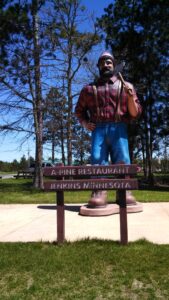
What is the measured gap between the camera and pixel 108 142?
7.71 m

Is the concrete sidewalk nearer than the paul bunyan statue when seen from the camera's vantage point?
Yes

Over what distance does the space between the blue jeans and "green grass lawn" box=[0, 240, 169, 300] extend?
2.88 metres

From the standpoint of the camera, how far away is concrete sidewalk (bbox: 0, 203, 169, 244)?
5473 mm

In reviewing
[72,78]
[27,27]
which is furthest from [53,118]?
[27,27]

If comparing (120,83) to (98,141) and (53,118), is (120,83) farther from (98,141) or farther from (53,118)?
(53,118)

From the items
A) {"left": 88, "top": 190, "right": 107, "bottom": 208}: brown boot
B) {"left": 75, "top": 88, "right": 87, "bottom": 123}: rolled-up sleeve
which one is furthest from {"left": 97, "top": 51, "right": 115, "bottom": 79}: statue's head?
{"left": 88, "top": 190, "right": 107, "bottom": 208}: brown boot

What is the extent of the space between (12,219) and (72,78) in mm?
10407

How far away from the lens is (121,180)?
16.1 feet

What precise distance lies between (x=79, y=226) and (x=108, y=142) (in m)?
2.06

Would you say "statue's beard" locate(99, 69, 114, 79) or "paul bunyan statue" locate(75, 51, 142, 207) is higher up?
"statue's beard" locate(99, 69, 114, 79)

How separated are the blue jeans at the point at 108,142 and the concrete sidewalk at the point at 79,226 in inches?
44.2

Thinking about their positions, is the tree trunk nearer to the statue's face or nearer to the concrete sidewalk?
the concrete sidewalk

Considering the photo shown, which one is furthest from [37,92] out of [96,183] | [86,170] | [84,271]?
[84,271]

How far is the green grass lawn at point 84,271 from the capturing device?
3.35m
